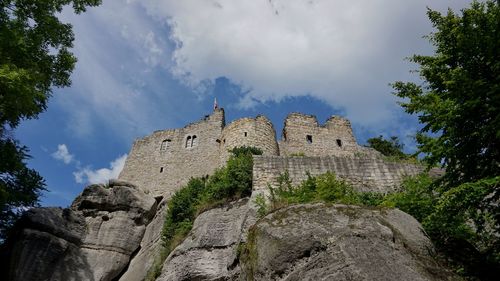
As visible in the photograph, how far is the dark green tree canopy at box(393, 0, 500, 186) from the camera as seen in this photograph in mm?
7227

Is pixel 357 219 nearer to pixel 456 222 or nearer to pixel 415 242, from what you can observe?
pixel 415 242

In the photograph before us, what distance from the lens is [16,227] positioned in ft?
52.4

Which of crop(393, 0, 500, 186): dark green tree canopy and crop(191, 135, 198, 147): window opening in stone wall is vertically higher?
crop(191, 135, 198, 147): window opening in stone wall

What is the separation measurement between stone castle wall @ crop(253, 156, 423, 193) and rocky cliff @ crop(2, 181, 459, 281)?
48.7 inches

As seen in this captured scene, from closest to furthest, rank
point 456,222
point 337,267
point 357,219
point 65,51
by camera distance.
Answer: point 337,267 < point 357,219 < point 456,222 < point 65,51

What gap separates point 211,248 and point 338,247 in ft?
18.9

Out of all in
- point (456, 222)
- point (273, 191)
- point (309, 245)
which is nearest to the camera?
point (309, 245)

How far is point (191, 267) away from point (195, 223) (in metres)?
2.28

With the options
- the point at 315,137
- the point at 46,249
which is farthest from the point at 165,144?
the point at 46,249

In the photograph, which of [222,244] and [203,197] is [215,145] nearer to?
[203,197]

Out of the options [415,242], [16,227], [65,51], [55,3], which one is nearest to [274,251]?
[415,242]

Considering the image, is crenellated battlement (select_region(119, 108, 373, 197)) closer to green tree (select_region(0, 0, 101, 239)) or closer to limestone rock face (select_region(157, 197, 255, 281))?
limestone rock face (select_region(157, 197, 255, 281))

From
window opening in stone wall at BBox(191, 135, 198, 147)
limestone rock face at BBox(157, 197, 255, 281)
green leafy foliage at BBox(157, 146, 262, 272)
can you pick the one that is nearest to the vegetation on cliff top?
green leafy foliage at BBox(157, 146, 262, 272)

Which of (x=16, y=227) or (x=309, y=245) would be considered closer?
(x=309, y=245)
